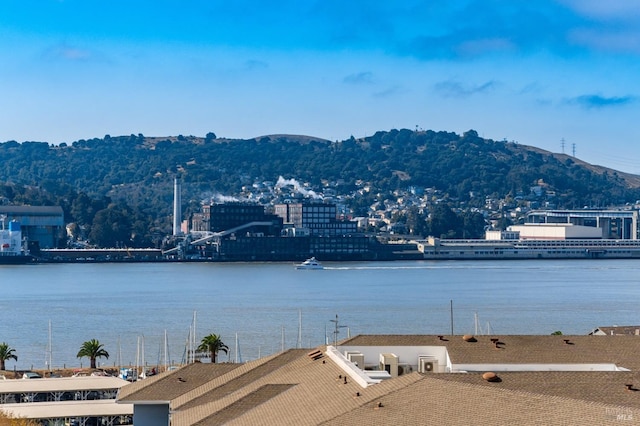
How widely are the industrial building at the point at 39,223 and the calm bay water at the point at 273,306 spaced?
20190 millimetres

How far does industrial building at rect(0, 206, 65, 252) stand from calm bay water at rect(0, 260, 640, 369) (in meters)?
20.2

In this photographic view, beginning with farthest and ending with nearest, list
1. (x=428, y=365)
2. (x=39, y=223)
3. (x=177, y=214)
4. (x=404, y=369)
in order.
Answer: (x=177, y=214)
(x=39, y=223)
(x=404, y=369)
(x=428, y=365)

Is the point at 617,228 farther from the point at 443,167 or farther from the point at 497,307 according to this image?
the point at 497,307

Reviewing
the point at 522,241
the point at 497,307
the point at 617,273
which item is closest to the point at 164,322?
the point at 497,307

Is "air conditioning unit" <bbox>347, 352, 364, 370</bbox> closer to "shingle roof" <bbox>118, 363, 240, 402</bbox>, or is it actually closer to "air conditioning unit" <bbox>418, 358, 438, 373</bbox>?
"air conditioning unit" <bbox>418, 358, 438, 373</bbox>

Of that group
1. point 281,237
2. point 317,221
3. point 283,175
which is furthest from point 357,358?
point 283,175

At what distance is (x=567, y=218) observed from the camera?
13888cm

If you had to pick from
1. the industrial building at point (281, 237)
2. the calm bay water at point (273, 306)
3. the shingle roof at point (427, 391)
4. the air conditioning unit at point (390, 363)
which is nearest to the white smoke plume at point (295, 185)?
the industrial building at point (281, 237)

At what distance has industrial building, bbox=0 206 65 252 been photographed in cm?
10650

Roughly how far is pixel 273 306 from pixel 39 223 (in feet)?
208

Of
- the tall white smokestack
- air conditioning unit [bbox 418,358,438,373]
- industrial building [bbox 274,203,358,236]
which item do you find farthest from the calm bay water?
the tall white smokestack

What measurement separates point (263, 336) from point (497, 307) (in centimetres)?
1423

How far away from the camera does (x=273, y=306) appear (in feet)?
154

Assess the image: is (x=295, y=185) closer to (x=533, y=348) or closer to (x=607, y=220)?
(x=607, y=220)
